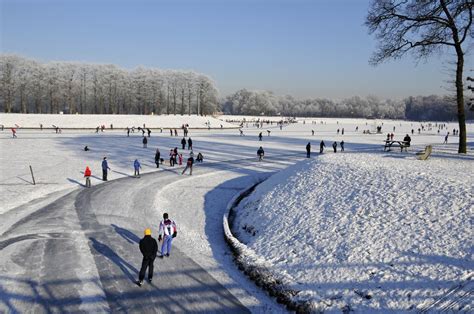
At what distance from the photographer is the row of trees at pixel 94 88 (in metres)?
87.1

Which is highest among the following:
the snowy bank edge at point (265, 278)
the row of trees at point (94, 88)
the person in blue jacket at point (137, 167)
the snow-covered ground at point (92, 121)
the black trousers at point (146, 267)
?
the row of trees at point (94, 88)

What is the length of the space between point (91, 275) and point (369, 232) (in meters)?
7.91

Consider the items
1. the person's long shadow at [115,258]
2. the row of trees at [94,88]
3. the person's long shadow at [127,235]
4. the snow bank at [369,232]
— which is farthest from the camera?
the row of trees at [94,88]

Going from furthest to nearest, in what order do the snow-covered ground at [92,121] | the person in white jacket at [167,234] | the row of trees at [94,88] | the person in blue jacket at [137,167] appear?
the row of trees at [94,88]
the snow-covered ground at [92,121]
the person in blue jacket at [137,167]
the person in white jacket at [167,234]

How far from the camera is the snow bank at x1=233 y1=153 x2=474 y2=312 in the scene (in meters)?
7.65

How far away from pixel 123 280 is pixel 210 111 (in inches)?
4481

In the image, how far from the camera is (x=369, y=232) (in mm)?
9781

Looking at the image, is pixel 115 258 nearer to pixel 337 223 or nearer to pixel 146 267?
pixel 146 267

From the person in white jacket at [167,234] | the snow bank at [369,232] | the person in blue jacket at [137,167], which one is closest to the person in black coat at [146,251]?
the person in white jacket at [167,234]

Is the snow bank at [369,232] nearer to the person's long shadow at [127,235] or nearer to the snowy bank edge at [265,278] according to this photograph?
the snowy bank edge at [265,278]

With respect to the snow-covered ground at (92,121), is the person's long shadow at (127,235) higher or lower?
lower

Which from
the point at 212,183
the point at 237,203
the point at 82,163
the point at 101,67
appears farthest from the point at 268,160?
the point at 101,67

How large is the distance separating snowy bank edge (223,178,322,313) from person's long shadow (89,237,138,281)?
304cm

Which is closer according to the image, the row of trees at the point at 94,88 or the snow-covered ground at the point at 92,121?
the snow-covered ground at the point at 92,121
